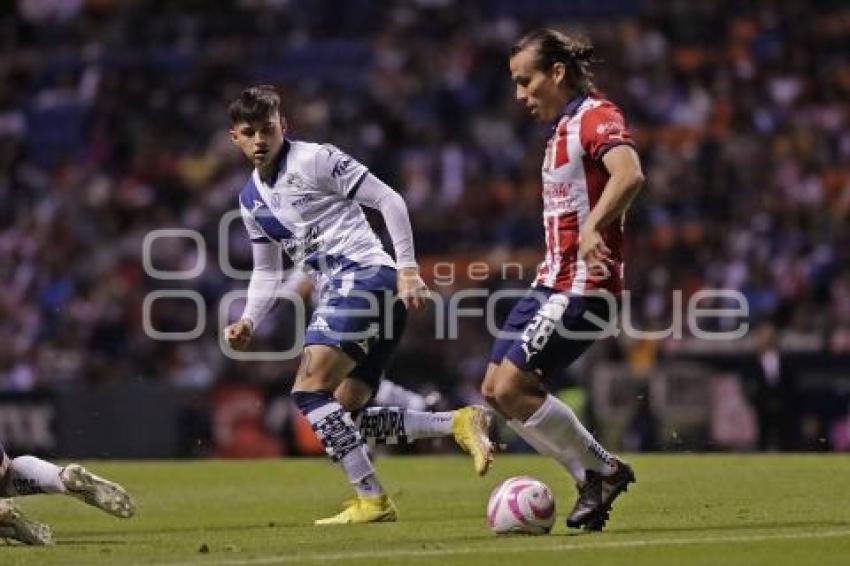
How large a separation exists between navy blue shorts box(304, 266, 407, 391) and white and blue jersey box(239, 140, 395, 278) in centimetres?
8

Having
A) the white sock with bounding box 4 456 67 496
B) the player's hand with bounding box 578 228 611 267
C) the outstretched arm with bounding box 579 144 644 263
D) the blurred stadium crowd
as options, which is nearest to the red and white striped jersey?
the outstretched arm with bounding box 579 144 644 263

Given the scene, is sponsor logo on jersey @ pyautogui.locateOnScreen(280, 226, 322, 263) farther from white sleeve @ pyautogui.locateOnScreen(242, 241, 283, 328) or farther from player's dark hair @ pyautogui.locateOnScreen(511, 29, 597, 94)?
player's dark hair @ pyautogui.locateOnScreen(511, 29, 597, 94)

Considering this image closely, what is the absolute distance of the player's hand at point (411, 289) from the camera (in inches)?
395

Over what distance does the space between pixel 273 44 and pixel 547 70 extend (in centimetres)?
1887

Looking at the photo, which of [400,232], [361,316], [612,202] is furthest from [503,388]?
[361,316]

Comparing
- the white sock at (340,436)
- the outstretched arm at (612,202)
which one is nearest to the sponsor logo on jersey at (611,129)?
the outstretched arm at (612,202)

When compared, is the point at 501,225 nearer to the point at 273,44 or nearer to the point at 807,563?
the point at 273,44

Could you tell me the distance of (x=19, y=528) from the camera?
9.47m

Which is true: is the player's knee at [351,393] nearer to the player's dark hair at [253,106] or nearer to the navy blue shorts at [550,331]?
the player's dark hair at [253,106]

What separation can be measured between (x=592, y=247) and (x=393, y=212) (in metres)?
2.09

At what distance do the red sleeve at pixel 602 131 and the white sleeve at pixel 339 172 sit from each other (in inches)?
71.8

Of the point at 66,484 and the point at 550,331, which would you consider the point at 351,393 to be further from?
the point at 550,331

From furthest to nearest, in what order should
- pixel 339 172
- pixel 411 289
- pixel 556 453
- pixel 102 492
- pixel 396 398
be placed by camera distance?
pixel 396 398 < pixel 339 172 < pixel 411 289 < pixel 102 492 < pixel 556 453

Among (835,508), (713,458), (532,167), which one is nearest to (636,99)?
(532,167)
